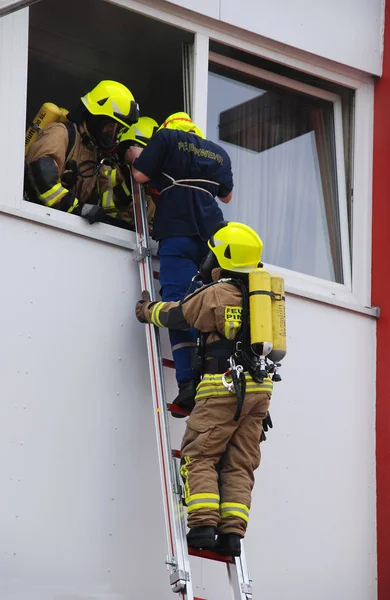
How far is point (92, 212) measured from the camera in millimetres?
7047

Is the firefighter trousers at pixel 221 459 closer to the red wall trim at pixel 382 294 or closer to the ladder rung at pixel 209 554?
the ladder rung at pixel 209 554

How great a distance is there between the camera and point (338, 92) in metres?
9.04

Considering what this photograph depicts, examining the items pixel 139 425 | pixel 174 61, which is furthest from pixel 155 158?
pixel 174 61

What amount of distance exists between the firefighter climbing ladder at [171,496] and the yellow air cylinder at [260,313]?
27.1 inches

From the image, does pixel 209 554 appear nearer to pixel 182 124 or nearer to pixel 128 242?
pixel 128 242

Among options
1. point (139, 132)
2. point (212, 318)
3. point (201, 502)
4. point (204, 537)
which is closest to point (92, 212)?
point (139, 132)

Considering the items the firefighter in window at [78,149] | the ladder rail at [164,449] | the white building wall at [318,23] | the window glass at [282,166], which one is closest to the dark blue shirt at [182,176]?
the ladder rail at [164,449]

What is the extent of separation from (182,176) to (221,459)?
1.73 m

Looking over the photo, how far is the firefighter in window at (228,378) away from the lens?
20.8ft

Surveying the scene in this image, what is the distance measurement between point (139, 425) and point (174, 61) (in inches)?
133

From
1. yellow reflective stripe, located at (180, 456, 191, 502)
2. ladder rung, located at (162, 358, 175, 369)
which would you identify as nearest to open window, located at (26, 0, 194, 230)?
ladder rung, located at (162, 358, 175, 369)

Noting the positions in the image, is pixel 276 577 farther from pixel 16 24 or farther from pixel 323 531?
pixel 16 24

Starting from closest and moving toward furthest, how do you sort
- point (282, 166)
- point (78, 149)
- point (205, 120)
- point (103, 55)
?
1. point (78, 149)
2. point (205, 120)
3. point (282, 166)
4. point (103, 55)

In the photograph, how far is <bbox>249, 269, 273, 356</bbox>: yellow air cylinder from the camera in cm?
636
